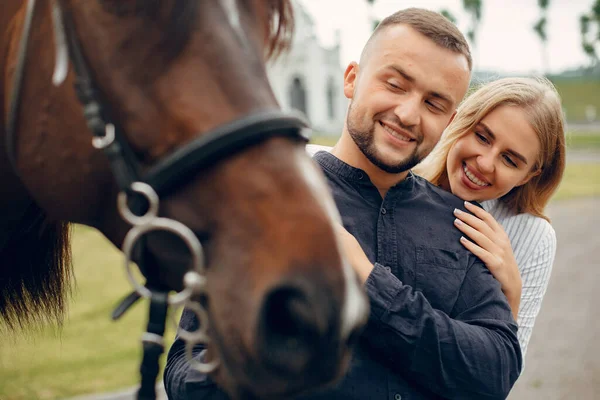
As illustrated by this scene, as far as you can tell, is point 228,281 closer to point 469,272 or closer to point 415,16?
point 469,272

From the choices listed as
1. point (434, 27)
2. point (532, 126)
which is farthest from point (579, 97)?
point (434, 27)

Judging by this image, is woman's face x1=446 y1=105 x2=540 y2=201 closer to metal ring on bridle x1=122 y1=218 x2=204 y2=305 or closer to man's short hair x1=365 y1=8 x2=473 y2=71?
man's short hair x1=365 y1=8 x2=473 y2=71

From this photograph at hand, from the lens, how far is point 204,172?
3.97 ft

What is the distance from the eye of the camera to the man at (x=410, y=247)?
6.06ft

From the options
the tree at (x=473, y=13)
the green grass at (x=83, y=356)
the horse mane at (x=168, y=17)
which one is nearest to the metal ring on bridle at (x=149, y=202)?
the horse mane at (x=168, y=17)

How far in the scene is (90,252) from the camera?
11961 mm

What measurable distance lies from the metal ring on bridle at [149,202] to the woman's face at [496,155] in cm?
176

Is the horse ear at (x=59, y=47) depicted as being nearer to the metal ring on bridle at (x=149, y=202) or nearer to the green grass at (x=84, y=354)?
the metal ring on bridle at (x=149, y=202)

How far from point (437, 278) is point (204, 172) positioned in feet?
3.91

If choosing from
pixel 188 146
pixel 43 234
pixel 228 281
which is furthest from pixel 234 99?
pixel 43 234

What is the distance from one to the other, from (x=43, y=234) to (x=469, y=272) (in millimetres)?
1610

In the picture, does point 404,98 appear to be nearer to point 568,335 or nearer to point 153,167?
point 153,167

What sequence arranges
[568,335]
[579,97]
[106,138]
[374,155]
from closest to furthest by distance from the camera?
[106,138] < [374,155] < [568,335] < [579,97]

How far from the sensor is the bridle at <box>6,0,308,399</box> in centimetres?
118
